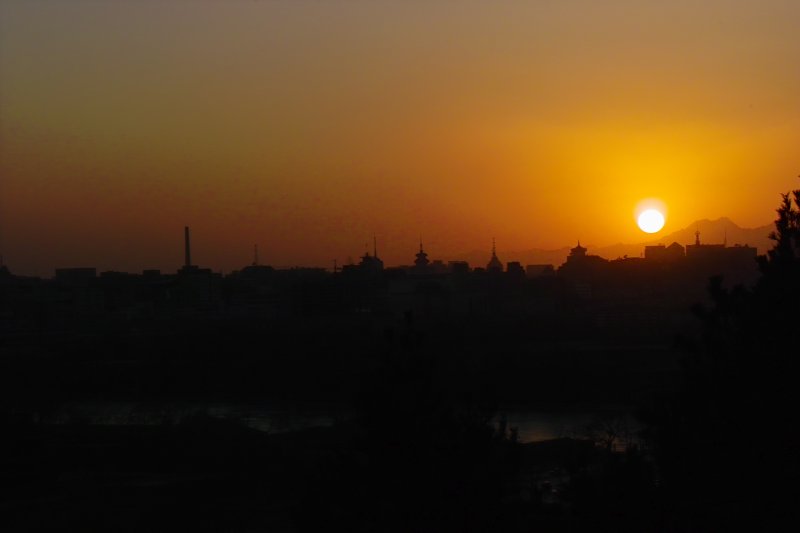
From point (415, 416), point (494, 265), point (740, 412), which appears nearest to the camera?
point (740, 412)

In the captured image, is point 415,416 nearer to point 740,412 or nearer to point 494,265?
point 740,412

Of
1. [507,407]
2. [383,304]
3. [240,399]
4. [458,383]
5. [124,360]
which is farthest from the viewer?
[383,304]

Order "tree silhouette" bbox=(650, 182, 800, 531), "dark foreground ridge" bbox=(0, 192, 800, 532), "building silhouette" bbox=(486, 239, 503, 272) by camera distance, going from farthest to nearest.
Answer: "building silhouette" bbox=(486, 239, 503, 272)
"dark foreground ridge" bbox=(0, 192, 800, 532)
"tree silhouette" bbox=(650, 182, 800, 531)

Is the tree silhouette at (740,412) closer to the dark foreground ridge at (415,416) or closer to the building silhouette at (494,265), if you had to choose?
the dark foreground ridge at (415,416)

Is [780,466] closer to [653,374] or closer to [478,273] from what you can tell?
[653,374]

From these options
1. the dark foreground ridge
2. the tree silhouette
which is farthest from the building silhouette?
the tree silhouette

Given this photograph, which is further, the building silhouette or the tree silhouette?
the building silhouette

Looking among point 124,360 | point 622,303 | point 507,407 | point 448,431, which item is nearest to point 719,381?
point 448,431

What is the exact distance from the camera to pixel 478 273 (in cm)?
7188

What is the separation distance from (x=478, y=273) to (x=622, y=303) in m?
23.9

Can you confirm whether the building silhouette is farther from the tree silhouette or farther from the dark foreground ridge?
the tree silhouette

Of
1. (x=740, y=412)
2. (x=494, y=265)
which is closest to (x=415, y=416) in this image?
(x=740, y=412)

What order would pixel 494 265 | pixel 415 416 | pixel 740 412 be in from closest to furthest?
pixel 740 412
pixel 415 416
pixel 494 265

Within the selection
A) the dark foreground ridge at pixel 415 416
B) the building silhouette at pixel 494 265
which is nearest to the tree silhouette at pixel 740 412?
the dark foreground ridge at pixel 415 416
